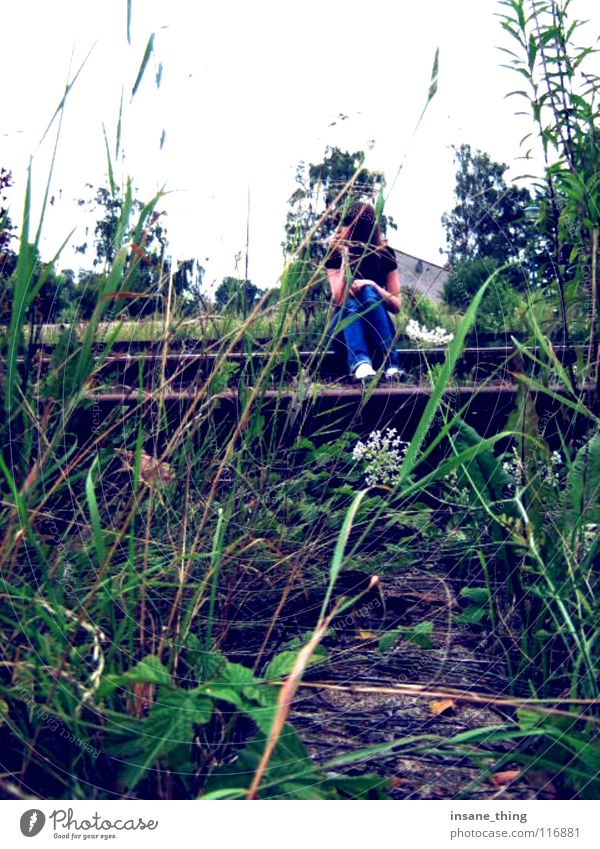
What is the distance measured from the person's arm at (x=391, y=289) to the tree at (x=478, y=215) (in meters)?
0.15

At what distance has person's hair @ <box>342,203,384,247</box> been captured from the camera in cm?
139

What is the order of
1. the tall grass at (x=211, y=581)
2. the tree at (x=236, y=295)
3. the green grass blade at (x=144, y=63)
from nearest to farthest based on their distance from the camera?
the tall grass at (x=211, y=581), the green grass blade at (x=144, y=63), the tree at (x=236, y=295)

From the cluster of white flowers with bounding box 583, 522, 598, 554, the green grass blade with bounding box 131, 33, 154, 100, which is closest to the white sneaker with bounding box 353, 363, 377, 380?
the cluster of white flowers with bounding box 583, 522, 598, 554

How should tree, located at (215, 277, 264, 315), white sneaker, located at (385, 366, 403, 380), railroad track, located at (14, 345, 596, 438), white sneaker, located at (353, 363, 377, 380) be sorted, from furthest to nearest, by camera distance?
white sneaker, located at (353, 363, 377, 380)
white sneaker, located at (385, 366, 403, 380)
tree, located at (215, 277, 264, 315)
railroad track, located at (14, 345, 596, 438)

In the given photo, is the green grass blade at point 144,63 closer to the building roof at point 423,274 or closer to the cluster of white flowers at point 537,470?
the building roof at point 423,274

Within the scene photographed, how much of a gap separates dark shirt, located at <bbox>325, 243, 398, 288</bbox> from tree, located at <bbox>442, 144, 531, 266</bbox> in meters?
0.13

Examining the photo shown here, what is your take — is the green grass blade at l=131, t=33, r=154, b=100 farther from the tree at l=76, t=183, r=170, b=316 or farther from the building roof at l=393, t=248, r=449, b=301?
the building roof at l=393, t=248, r=449, b=301

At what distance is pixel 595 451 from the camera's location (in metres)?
1.30

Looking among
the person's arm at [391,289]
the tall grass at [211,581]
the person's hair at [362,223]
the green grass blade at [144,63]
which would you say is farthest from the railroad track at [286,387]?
the green grass blade at [144,63]

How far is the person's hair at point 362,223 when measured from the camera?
139 centimetres

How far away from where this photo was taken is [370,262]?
1537mm
